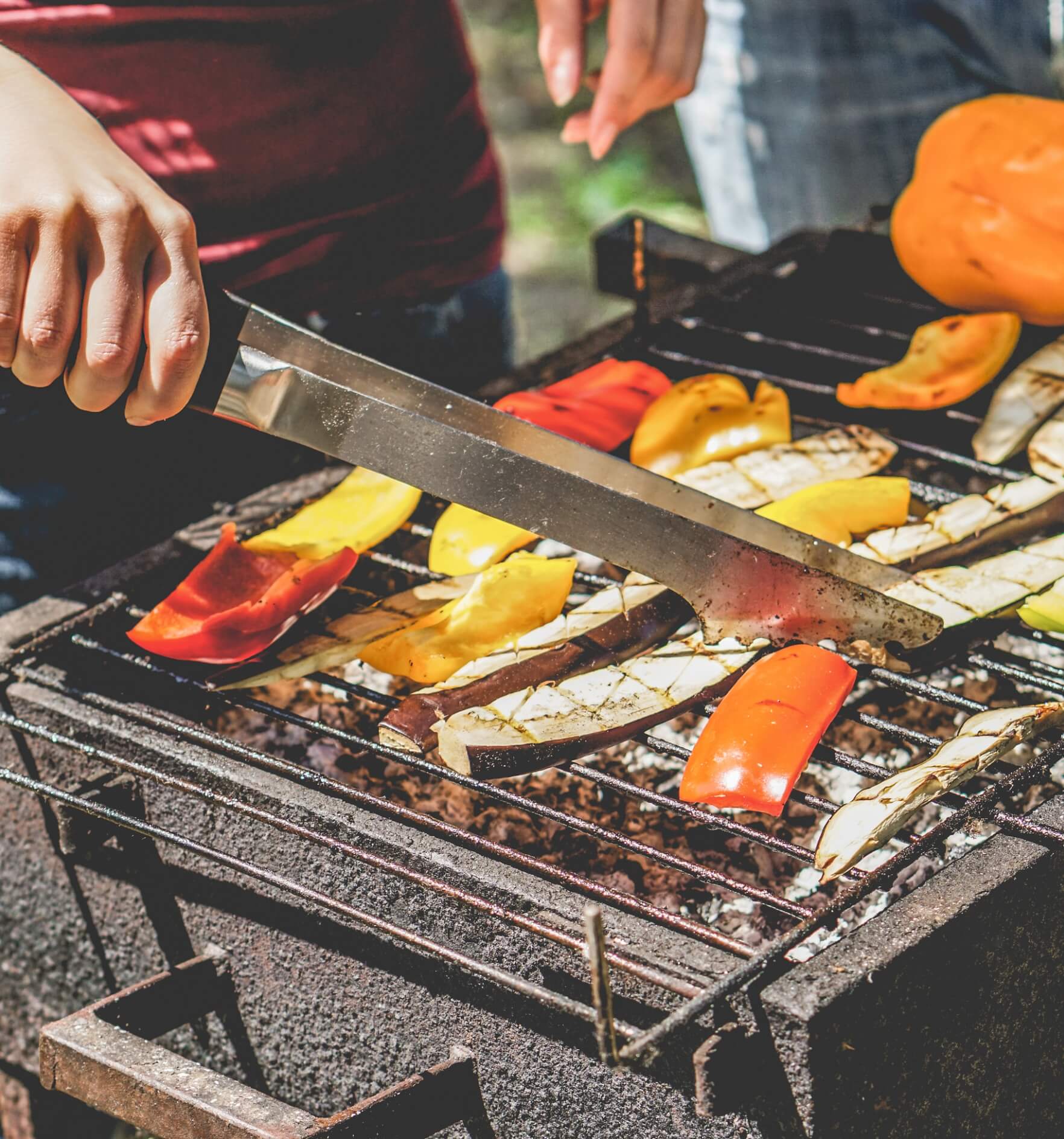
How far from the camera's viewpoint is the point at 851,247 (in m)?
2.76

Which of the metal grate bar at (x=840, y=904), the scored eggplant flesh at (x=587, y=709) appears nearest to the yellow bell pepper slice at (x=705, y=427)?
the scored eggplant flesh at (x=587, y=709)

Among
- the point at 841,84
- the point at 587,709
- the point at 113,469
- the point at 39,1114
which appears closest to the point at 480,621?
the point at 587,709

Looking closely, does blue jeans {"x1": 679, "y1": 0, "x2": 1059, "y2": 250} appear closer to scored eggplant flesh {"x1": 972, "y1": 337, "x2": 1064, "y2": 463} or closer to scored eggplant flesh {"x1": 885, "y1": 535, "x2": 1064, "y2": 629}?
scored eggplant flesh {"x1": 972, "y1": 337, "x2": 1064, "y2": 463}

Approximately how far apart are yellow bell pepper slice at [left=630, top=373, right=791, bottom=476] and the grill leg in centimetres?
140

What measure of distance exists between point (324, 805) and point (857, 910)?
656mm

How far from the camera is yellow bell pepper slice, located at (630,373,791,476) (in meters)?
2.17

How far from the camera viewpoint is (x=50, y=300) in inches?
54.4

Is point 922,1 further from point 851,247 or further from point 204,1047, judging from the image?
point 204,1047

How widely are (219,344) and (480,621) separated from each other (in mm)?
536

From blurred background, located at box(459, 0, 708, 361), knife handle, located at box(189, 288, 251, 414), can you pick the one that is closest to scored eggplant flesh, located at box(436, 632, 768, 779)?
knife handle, located at box(189, 288, 251, 414)

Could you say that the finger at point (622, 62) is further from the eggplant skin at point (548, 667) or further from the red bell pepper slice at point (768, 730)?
the red bell pepper slice at point (768, 730)

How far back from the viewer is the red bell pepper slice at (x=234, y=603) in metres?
1.71

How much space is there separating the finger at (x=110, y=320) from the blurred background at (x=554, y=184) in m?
4.05

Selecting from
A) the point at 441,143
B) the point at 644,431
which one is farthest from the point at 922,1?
the point at 644,431
